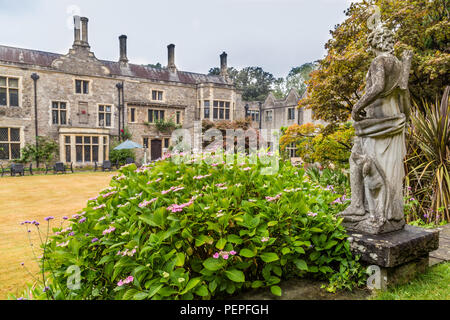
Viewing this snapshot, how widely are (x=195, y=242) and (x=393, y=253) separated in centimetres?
165

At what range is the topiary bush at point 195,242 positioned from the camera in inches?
75.8

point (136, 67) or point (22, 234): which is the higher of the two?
point (136, 67)

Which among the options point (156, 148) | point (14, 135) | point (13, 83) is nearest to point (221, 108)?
point (156, 148)

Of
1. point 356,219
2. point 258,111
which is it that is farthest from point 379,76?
point 258,111

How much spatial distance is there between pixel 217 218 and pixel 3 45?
26398mm

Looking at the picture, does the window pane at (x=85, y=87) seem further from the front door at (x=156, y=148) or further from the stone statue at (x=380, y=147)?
the stone statue at (x=380, y=147)

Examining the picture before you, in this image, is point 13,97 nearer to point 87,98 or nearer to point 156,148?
point 87,98

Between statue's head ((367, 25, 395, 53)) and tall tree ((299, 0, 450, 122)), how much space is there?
513 centimetres

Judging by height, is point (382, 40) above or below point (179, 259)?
above

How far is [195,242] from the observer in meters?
2.04

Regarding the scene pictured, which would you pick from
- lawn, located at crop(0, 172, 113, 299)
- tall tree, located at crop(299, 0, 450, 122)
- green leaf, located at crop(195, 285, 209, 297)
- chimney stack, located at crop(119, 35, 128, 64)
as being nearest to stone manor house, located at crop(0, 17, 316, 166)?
chimney stack, located at crop(119, 35, 128, 64)

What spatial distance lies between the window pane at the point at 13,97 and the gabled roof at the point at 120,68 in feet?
6.57
